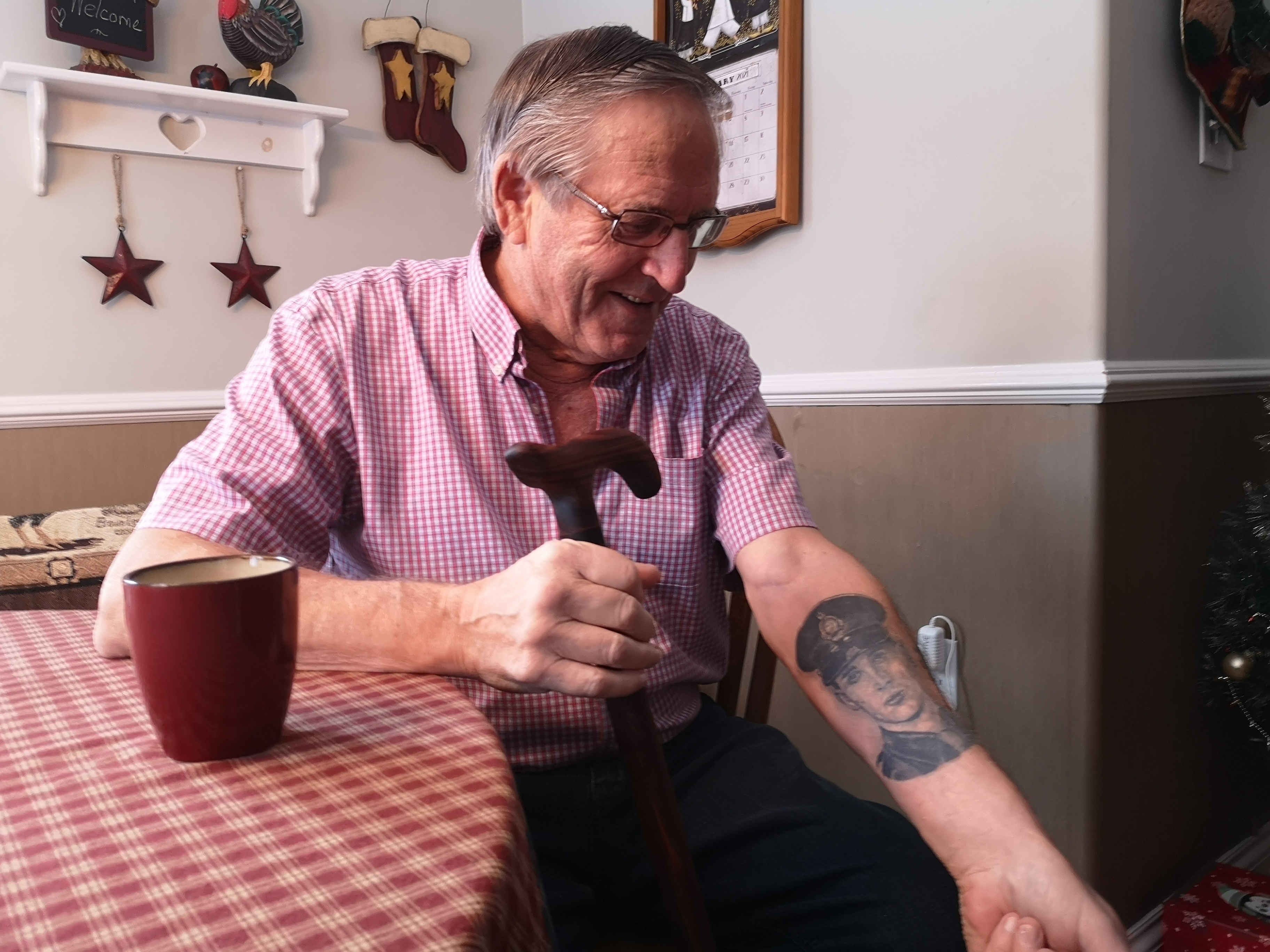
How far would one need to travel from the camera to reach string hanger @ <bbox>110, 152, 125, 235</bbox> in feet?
7.36

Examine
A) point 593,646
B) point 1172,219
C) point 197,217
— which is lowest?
point 593,646

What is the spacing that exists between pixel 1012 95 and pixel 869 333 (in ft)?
1.65

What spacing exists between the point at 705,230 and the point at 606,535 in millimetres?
409

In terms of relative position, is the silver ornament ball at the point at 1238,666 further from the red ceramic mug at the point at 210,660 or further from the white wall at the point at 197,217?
the white wall at the point at 197,217

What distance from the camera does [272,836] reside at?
0.46 metres

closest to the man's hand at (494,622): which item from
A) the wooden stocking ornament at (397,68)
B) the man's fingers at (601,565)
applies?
the man's fingers at (601,565)

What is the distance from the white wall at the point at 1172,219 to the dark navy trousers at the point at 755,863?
995mm

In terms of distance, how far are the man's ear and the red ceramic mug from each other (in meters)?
0.75

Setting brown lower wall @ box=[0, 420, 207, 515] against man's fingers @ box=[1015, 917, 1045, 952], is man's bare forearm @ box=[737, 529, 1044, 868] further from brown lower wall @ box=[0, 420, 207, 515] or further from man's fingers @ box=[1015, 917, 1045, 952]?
brown lower wall @ box=[0, 420, 207, 515]

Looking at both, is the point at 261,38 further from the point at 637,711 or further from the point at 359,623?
the point at 637,711

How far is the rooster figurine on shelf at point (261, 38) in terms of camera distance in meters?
2.27

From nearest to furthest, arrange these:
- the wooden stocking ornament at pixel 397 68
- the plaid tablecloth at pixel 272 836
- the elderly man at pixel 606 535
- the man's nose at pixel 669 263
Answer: the plaid tablecloth at pixel 272 836 < the elderly man at pixel 606 535 < the man's nose at pixel 669 263 < the wooden stocking ornament at pixel 397 68

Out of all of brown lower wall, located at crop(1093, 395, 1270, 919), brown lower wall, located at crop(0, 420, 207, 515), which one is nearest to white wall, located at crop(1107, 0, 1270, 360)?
brown lower wall, located at crop(1093, 395, 1270, 919)

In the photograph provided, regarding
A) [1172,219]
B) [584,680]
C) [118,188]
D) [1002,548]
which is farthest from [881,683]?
[118,188]
